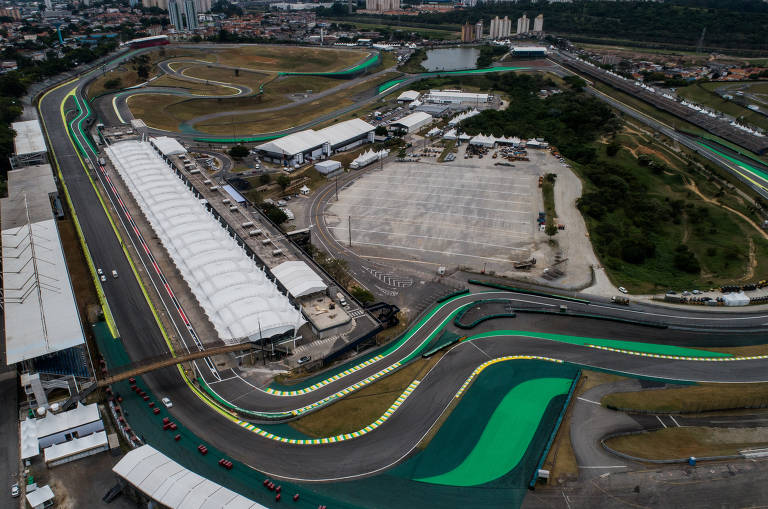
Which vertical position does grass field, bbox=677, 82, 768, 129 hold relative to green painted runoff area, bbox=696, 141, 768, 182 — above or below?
above

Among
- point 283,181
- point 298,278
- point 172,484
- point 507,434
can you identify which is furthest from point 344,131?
point 172,484

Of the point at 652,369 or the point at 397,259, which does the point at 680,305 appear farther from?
the point at 397,259

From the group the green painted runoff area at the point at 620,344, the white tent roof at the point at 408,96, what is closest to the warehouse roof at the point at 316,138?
the white tent roof at the point at 408,96

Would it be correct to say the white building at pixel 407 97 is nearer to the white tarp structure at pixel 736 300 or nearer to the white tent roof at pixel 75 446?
the white tarp structure at pixel 736 300

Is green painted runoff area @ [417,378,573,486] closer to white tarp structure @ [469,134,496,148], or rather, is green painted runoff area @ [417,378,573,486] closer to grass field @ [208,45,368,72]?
white tarp structure @ [469,134,496,148]

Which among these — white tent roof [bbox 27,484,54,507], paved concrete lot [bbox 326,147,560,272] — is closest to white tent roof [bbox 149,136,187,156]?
paved concrete lot [bbox 326,147,560,272]

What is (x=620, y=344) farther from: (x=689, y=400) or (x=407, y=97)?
(x=407, y=97)

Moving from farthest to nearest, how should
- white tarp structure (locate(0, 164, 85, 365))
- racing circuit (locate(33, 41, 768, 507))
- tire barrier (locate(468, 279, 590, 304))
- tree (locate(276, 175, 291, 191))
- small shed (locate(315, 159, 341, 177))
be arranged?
1. small shed (locate(315, 159, 341, 177))
2. tree (locate(276, 175, 291, 191))
3. tire barrier (locate(468, 279, 590, 304))
4. white tarp structure (locate(0, 164, 85, 365))
5. racing circuit (locate(33, 41, 768, 507))

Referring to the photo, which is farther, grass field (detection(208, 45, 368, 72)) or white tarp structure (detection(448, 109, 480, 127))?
grass field (detection(208, 45, 368, 72))
